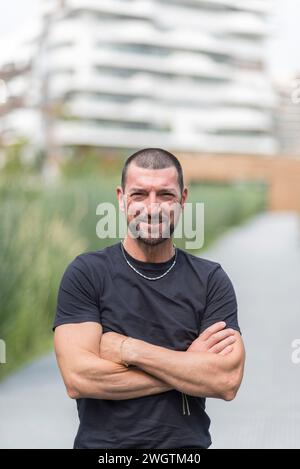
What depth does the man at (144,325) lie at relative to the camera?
215cm

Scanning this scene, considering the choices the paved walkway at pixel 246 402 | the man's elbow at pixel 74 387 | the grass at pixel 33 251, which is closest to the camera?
the man's elbow at pixel 74 387

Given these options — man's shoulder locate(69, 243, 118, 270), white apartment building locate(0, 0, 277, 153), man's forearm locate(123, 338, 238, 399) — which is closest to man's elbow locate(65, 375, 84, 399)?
man's forearm locate(123, 338, 238, 399)

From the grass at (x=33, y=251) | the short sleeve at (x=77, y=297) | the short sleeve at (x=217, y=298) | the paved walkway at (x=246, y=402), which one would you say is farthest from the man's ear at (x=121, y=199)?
the grass at (x=33, y=251)

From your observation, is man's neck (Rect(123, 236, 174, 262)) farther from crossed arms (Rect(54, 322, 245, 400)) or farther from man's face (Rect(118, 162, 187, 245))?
crossed arms (Rect(54, 322, 245, 400))

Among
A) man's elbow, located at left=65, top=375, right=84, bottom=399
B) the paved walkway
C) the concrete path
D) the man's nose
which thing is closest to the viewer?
the man's nose

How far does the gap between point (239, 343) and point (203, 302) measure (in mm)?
170

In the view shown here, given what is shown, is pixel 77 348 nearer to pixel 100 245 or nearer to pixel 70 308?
pixel 70 308

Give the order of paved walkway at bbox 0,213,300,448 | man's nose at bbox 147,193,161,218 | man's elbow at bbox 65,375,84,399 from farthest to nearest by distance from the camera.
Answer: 1. paved walkway at bbox 0,213,300,448
2. man's elbow at bbox 65,375,84,399
3. man's nose at bbox 147,193,161,218

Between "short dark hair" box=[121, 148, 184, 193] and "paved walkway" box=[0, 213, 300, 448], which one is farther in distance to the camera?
"paved walkway" box=[0, 213, 300, 448]

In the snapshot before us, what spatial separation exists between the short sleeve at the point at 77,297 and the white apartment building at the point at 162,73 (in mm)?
79691

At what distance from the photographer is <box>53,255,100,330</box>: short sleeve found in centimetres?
219

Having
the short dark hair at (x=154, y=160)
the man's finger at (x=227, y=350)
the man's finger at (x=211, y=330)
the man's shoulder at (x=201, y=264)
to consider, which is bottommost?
the man's finger at (x=227, y=350)

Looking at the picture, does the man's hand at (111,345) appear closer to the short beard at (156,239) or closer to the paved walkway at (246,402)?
the short beard at (156,239)

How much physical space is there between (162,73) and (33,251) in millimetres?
87196
